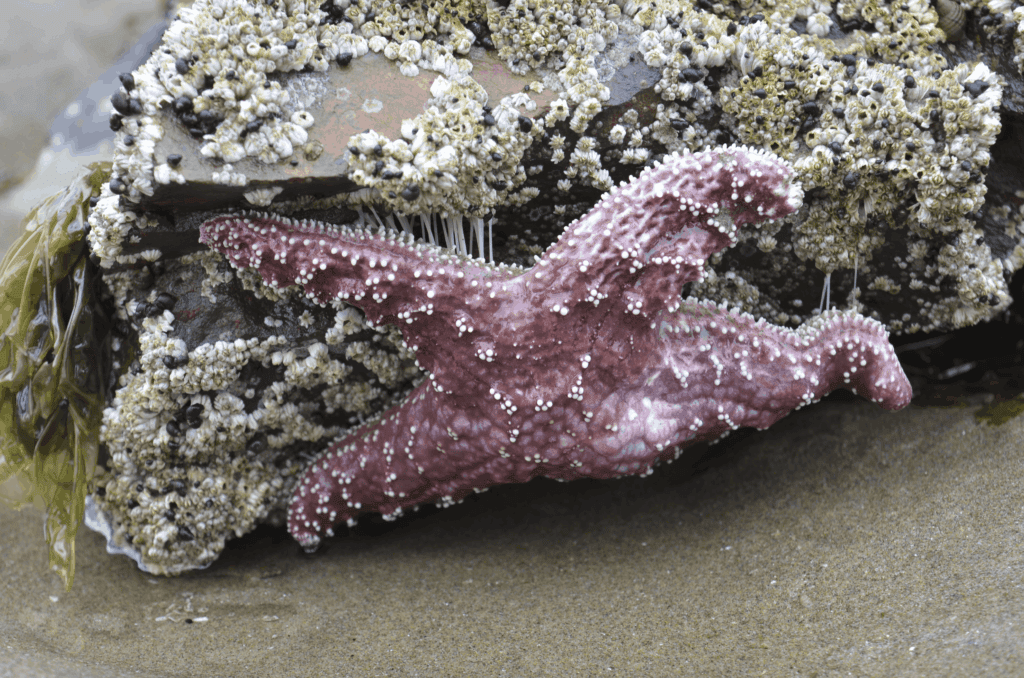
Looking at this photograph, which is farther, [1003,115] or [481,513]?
[481,513]

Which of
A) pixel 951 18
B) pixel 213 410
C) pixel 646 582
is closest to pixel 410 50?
pixel 213 410

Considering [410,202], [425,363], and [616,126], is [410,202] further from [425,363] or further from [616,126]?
[616,126]

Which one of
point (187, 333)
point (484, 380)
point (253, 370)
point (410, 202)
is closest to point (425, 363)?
point (484, 380)

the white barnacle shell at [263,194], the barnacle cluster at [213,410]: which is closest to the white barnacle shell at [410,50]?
the white barnacle shell at [263,194]

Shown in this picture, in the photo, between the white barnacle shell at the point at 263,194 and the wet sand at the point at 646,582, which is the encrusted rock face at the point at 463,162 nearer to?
the white barnacle shell at the point at 263,194

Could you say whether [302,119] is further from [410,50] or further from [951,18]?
[951,18]

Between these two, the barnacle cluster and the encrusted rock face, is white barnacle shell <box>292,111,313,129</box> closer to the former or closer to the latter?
the encrusted rock face
